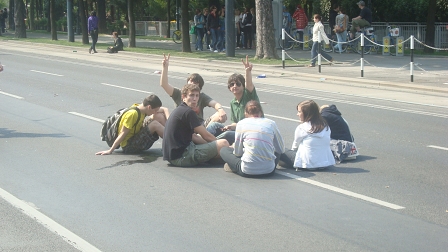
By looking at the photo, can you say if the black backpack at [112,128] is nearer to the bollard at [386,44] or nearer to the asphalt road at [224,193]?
the asphalt road at [224,193]

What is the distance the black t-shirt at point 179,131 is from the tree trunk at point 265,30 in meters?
17.0

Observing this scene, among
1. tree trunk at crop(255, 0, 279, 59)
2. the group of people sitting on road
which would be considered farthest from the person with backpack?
tree trunk at crop(255, 0, 279, 59)

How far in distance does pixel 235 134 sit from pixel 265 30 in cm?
1745

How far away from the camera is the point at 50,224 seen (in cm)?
642

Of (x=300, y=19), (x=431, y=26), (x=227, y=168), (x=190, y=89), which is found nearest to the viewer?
(x=227, y=168)

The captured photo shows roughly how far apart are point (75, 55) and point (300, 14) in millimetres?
10856

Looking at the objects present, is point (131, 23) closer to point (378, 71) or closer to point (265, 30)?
point (265, 30)

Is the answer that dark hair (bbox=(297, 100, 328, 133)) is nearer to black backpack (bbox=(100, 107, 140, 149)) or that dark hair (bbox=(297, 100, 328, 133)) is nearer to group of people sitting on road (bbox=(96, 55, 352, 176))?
group of people sitting on road (bbox=(96, 55, 352, 176))

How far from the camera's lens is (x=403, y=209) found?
6.88m

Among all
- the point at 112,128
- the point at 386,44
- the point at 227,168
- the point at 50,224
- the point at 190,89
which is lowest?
the point at 50,224

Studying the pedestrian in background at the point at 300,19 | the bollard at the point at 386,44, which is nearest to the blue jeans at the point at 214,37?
the pedestrian in background at the point at 300,19

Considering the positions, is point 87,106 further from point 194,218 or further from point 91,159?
point 194,218

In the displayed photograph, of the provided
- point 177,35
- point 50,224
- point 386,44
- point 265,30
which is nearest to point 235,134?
point 50,224

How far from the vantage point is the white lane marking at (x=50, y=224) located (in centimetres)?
583
